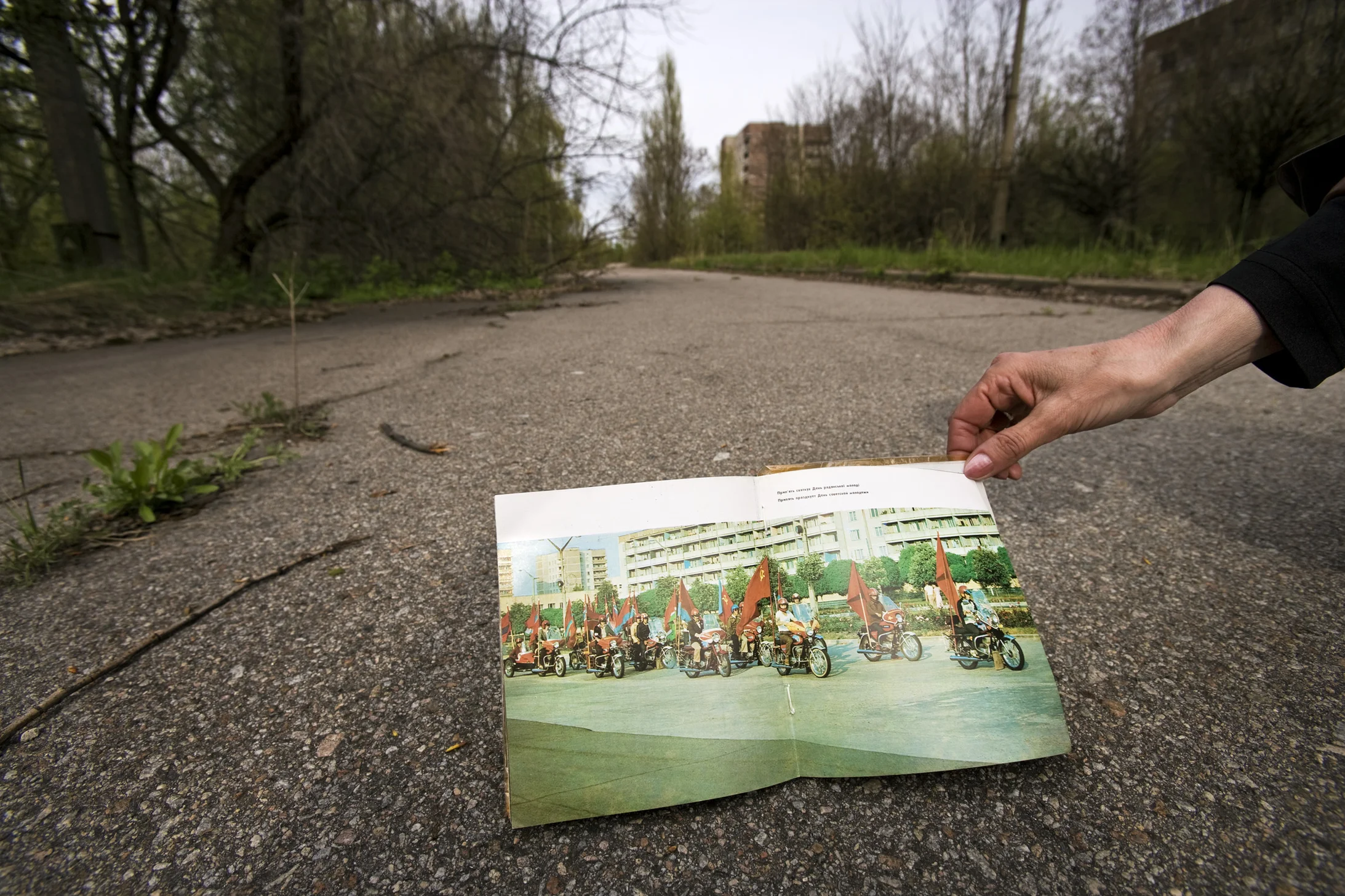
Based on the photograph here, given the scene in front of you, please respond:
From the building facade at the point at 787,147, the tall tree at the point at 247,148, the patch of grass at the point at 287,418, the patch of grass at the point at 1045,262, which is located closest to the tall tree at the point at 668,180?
the building facade at the point at 787,147

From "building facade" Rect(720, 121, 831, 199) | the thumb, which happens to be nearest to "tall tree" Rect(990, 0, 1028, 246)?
"building facade" Rect(720, 121, 831, 199)

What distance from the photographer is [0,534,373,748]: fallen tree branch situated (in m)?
0.83

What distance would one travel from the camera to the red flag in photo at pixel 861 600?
2.54ft

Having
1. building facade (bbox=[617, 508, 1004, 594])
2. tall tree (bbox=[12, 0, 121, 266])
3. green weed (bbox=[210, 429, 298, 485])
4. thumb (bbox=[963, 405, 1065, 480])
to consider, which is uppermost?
tall tree (bbox=[12, 0, 121, 266])

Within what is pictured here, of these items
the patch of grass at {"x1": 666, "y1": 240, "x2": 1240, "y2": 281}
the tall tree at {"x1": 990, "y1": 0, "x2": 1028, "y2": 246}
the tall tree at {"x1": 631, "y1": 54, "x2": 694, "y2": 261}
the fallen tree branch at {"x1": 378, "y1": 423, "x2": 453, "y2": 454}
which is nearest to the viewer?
the fallen tree branch at {"x1": 378, "y1": 423, "x2": 453, "y2": 454}

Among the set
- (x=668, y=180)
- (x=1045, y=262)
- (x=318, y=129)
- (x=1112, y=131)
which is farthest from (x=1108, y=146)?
(x=668, y=180)

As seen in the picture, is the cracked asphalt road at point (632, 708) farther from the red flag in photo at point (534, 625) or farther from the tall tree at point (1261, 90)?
the tall tree at point (1261, 90)

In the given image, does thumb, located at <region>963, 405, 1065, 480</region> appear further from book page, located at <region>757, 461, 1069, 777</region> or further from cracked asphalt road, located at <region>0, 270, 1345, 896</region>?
A: cracked asphalt road, located at <region>0, 270, 1345, 896</region>

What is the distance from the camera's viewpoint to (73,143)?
565 cm

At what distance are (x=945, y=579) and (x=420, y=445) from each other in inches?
62.7

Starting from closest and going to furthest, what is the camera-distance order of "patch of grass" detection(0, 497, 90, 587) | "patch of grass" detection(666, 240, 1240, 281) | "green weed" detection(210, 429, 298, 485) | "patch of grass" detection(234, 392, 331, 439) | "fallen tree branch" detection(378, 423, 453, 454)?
"patch of grass" detection(0, 497, 90, 587), "green weed" detection(210, 429, 298, 485), "fallen tree branch" detection(378, 423, 453, 454), "patch of grass" detection(234, 392, 331, 439), "patch of grass" detection(666, 240, 1240, 281)

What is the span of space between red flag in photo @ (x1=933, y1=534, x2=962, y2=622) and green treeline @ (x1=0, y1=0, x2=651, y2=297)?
6.35m

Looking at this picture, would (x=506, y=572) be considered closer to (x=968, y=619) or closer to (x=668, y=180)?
(x=968, y=619)

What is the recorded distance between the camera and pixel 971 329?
12.0 feet
